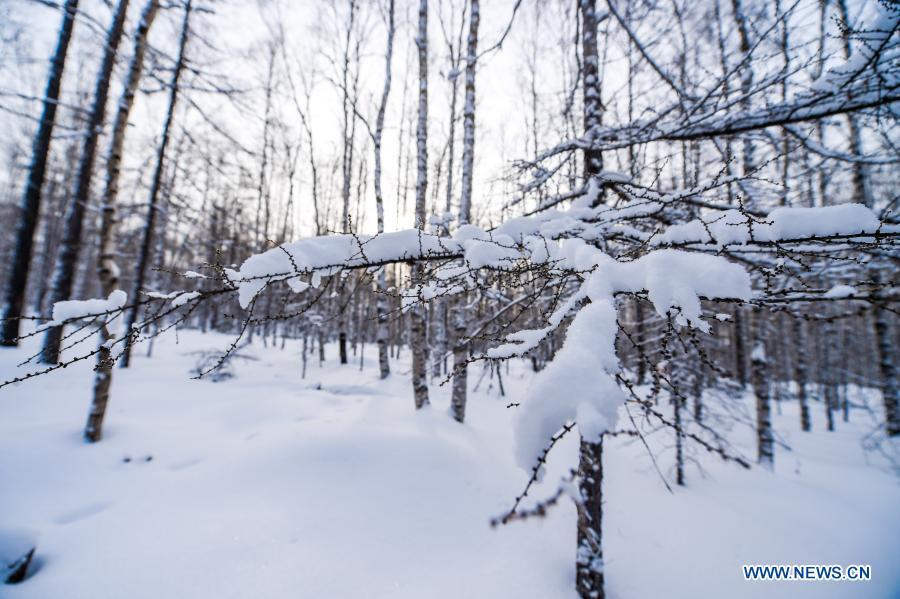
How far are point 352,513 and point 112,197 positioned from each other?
18.0 feet

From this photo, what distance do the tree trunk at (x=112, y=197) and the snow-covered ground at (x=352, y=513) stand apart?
514 mm

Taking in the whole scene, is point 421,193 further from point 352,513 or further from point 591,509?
point 591,509

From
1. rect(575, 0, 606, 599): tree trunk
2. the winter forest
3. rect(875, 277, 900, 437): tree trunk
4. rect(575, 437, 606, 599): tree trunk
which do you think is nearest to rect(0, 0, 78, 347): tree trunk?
the winter forest

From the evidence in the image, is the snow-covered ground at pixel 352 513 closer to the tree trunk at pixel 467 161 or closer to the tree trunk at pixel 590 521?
the tree trunk at pixel 590 521

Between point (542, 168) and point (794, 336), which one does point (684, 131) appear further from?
point (794, 336)

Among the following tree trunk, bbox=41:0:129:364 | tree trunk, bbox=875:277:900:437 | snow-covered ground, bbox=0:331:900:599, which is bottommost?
snow-covered ground, bbox=0:331:900:599

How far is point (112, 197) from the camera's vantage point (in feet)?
16.0

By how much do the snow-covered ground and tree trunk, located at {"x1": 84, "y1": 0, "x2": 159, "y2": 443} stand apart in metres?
0.51

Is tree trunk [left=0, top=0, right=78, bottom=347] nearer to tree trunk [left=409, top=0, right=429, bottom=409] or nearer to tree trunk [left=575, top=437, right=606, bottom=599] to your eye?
tree trunk [left=409, top=0, right=429, bottom=409]

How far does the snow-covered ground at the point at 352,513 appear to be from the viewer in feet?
10.0

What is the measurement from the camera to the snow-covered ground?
3062 millimetres

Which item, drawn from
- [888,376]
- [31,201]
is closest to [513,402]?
[888,376]

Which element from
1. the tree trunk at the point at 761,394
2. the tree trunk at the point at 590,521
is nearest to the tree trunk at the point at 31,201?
the tree trunk at the point at 590,521

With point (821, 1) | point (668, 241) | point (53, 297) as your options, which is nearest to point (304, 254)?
point (668, 241)
